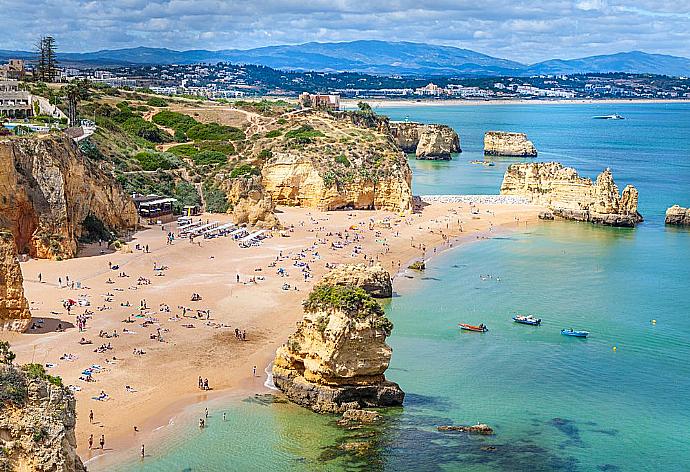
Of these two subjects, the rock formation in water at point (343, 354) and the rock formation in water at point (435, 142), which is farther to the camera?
the rock formation in water at point (435, 142)

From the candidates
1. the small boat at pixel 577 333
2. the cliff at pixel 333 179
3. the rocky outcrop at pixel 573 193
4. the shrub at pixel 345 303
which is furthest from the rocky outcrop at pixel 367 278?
the rocky outcrop at pixel 573 193

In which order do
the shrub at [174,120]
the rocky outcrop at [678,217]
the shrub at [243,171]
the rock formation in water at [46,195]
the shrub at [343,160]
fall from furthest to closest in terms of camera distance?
the shrub at [174,120] → the shrub at [343,160] → the shrub at [243,171] → the rocky outcrop at [678,217] → the rock formation in water at [46,195]

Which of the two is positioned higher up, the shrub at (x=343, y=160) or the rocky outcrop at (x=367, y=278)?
the shrub at (x=343, y=160)

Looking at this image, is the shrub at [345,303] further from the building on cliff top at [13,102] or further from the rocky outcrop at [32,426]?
the building on cliff top at [13,102]

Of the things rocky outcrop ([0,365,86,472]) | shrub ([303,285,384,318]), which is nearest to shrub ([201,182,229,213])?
shrub ([303,285,384,318])

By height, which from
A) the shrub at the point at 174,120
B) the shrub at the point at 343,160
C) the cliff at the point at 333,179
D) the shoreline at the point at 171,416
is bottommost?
the shoreline at the point at 171,416

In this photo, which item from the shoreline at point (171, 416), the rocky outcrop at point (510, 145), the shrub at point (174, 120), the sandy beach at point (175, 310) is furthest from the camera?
the rocky outcrop at point (510, 145)
